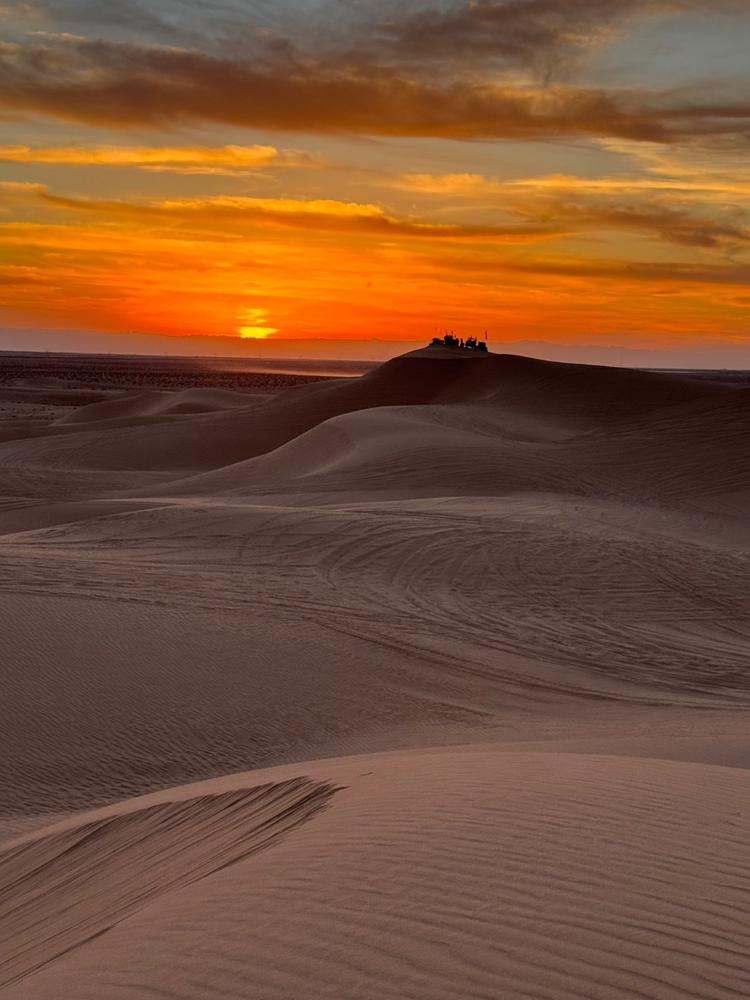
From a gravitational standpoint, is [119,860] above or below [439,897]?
below

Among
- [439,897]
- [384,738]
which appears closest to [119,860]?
[439,897]

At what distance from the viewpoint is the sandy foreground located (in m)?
3.10

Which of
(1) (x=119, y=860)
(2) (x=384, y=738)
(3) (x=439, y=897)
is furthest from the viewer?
(2) (x=384, y=738)

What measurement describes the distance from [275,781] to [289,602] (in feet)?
19.6

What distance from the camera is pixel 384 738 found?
8.43 m

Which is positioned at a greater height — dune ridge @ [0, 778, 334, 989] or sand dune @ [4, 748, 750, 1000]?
sand dune @ [4, 748, 750, 1000]

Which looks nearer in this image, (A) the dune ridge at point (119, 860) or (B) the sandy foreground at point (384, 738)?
(B) the sandy foreground at point (384, 738)

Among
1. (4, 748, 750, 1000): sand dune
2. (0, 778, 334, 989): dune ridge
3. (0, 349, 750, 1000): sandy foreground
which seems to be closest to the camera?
(4, 748, 750, 1000): sand dune

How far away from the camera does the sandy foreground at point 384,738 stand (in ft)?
10.2

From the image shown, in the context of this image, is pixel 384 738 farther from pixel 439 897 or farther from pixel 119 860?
pixel 439 897

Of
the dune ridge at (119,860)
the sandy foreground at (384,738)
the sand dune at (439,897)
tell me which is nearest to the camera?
the sand dune at (439,897)

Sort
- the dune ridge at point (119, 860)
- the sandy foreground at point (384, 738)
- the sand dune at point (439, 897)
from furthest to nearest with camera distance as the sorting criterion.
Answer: the dune ridge at point (119, 860) < the sandy foreground at point (384, 738) < the sand dune at point (439, 897)

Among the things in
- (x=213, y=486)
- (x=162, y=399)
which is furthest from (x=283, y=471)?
(x=162, y=399)

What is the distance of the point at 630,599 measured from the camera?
41.4 feet
